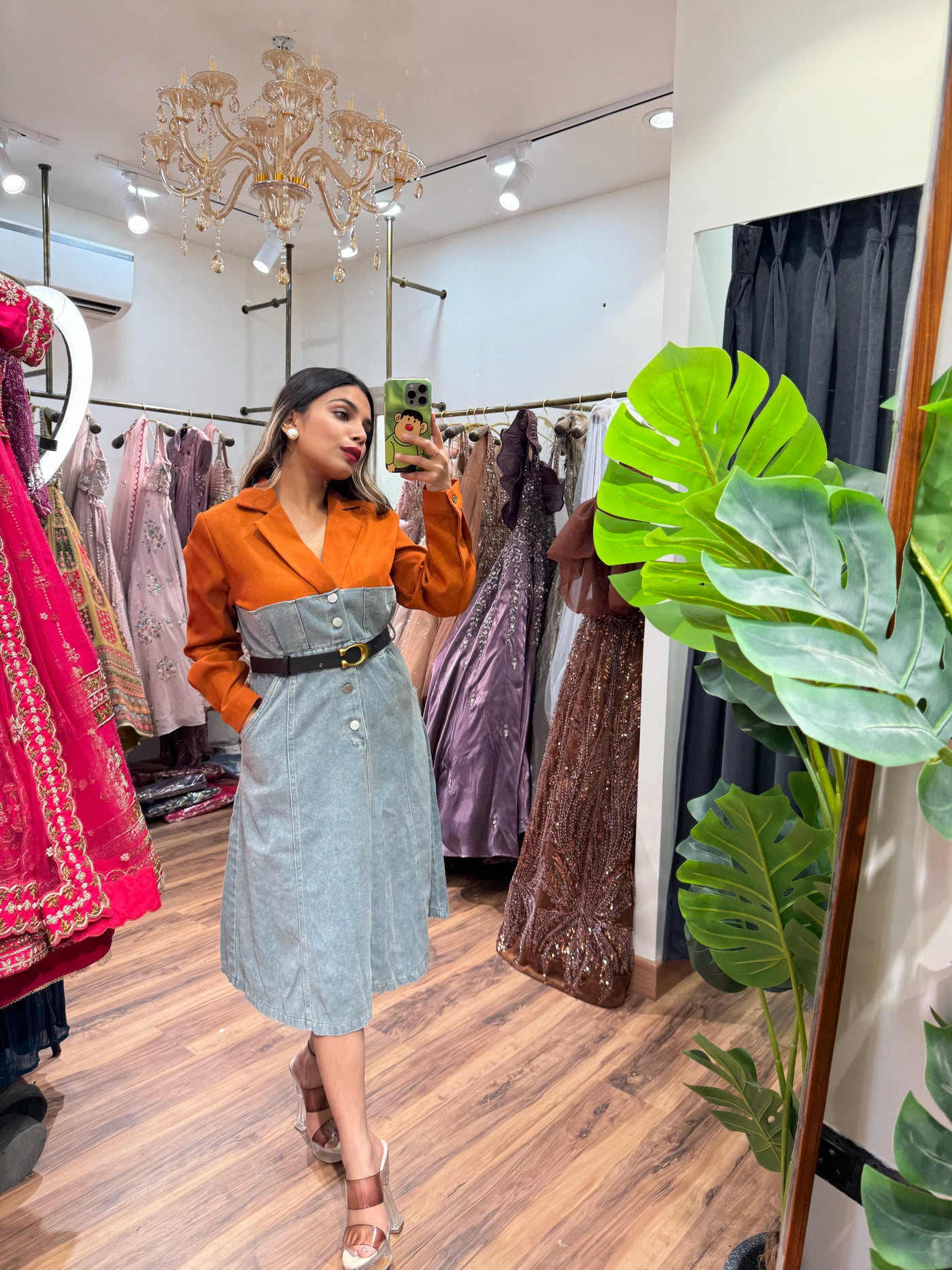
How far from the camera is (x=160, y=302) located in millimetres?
4129

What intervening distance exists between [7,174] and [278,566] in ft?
8.82

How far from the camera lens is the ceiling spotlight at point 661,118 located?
270cm

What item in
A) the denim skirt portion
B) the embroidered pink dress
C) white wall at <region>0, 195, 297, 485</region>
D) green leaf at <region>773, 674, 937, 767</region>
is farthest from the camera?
white wall at <region>0, 195, 297, 485</region>

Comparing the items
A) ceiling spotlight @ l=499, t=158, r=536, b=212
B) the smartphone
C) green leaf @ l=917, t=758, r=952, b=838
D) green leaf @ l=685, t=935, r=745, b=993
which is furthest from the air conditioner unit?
green leaf @ l=917, t=758, r=952, b=838

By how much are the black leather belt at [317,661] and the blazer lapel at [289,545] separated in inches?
4.5

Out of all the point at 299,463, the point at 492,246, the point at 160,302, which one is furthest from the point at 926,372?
the point at 160,302

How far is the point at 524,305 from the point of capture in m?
3.69

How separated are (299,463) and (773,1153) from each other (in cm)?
131

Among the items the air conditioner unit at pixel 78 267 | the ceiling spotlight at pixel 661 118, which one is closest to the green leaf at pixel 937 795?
the ceiling spotlight at pixel 661 118

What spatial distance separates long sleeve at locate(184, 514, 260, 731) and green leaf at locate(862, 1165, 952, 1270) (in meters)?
1.14

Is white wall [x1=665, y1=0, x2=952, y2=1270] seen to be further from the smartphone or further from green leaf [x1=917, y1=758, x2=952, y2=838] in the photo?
the smartphone

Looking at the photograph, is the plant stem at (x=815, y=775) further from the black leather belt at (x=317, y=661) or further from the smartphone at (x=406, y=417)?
the smartphone at (x=406, y=417)

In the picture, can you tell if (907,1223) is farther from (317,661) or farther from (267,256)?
(267,256)

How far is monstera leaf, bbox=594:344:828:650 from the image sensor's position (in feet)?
2.53
